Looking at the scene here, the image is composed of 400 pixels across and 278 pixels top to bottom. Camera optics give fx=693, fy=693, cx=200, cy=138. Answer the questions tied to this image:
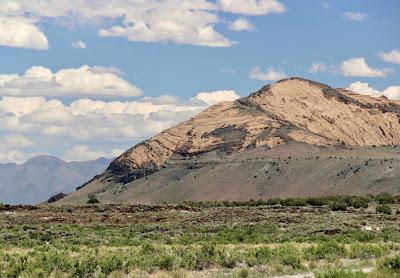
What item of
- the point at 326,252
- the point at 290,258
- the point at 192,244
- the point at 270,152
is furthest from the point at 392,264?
the point at 270,152

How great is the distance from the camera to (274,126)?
169875mm

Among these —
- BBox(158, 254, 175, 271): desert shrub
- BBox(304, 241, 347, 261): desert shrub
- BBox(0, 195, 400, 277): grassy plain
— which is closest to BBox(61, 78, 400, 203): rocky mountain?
BBox(0, 195, 400, 277): grassy plain

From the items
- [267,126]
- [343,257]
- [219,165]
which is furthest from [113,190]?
[343,257]

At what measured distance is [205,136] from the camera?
6865 inches

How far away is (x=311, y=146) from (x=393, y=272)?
137 m

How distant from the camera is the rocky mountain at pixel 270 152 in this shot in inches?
5208

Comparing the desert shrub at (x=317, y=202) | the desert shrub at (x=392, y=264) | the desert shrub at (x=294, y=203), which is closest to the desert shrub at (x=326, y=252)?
the desert shrub at (x=392, y=264)

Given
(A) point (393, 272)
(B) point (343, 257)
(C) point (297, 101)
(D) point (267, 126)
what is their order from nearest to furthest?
(A) point (393, 272)
(B) point (343, 257)
(D) point (267, 126)
(C) point (297, 101)

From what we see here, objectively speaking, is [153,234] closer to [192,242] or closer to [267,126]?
[192,242]

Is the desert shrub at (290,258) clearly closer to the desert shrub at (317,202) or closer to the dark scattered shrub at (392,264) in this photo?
the dark scattered shrub at (392,264)

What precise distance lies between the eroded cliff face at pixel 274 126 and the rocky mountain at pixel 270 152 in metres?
0.26

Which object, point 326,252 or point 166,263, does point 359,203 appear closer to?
point 326,252

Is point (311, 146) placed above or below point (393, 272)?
above

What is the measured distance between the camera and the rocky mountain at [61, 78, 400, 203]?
434 ft
